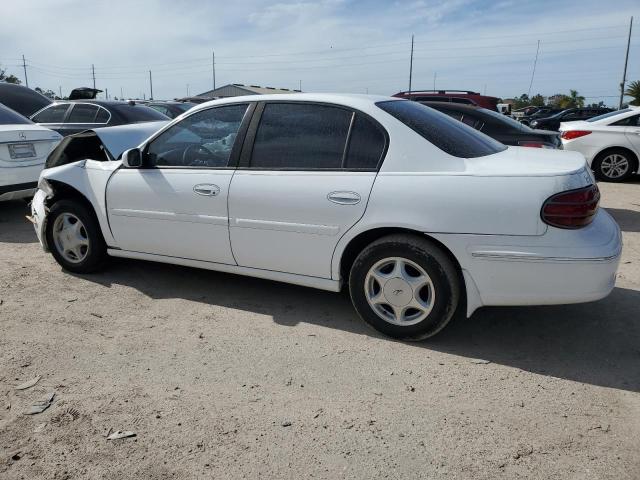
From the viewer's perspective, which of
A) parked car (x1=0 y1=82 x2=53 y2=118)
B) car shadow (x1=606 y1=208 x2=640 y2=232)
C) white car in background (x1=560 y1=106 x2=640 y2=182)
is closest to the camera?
car shadow (x1=606 y1=208 x2=640 y2=232)

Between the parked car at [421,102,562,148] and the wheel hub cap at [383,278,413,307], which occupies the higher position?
the parked car at [421,102,562,148]

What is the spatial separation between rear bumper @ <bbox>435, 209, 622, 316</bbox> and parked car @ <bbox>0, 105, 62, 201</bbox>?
5.87 metres

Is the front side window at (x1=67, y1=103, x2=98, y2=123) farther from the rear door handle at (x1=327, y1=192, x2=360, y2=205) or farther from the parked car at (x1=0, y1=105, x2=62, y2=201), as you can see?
the rear door handle at (x1=327, y1=192, x2=360, y2=205)

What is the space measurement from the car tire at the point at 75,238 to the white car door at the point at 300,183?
1.54 meters

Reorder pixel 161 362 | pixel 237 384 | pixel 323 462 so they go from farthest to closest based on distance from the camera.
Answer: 1. pixel 161 362
2. pixel 237 384
3. pixel 323 462

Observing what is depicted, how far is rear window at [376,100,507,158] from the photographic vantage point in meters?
3.53

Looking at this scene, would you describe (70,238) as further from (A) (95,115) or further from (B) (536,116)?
(B) (536,116)

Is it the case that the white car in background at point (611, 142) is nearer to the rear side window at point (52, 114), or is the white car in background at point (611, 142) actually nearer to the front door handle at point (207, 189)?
the front door handle at point (207, 189)

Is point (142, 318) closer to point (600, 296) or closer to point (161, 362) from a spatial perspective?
point (161, 362)

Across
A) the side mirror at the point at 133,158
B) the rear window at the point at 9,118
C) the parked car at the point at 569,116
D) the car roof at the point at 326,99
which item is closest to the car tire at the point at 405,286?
the car roof at the point at 326,99

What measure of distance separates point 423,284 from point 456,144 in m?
0.97

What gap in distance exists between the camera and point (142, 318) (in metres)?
4.05

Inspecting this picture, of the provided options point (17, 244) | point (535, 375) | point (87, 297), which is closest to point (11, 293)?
point (87, 297)

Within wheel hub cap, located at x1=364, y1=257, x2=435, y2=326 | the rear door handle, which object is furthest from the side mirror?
wheel hub cap, located at x1=364, y1=257, x2=435, y2=326
